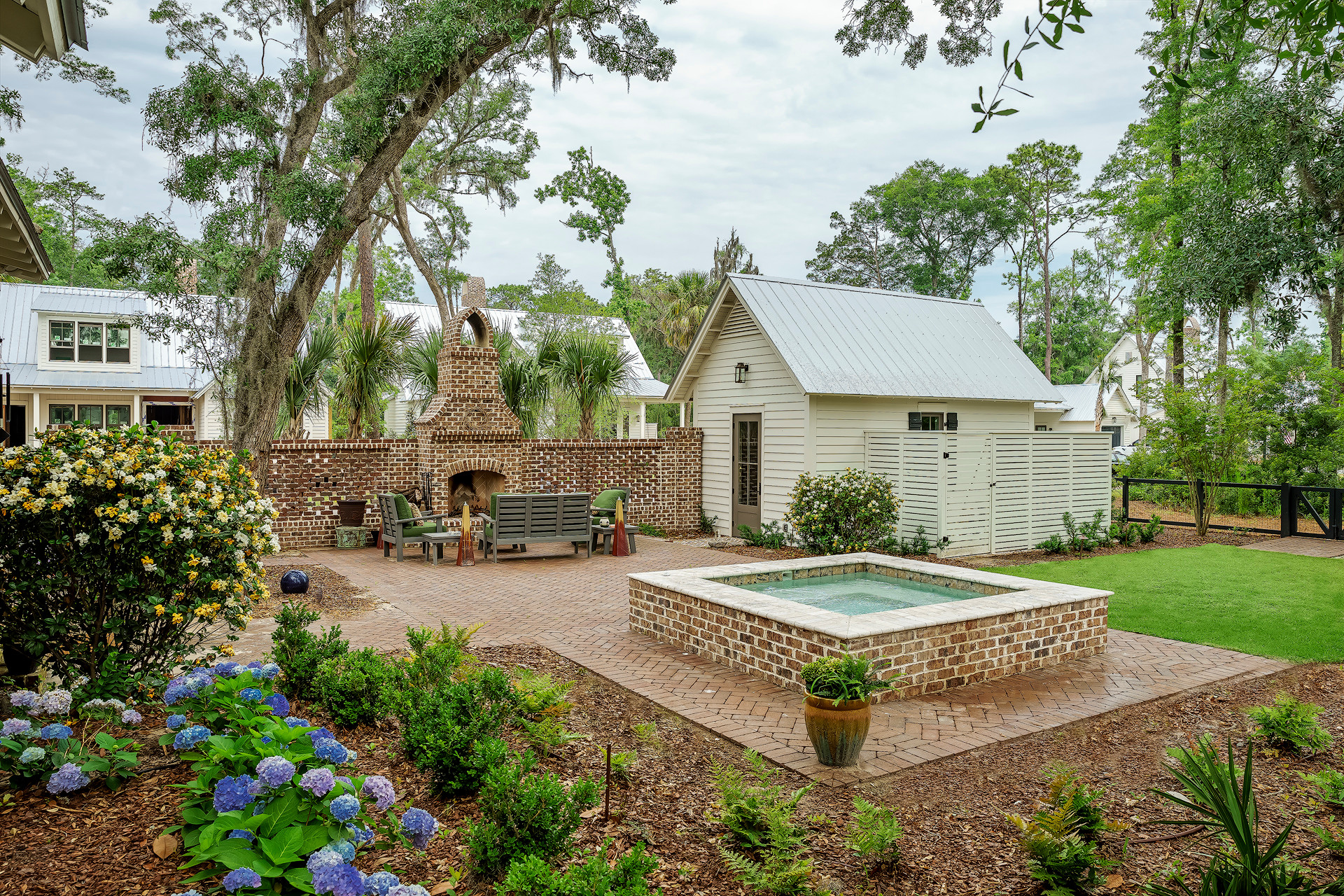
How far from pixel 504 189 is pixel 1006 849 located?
21.4 meters

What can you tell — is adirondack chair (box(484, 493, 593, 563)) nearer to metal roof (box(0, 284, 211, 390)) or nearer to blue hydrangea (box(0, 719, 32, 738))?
blue hydrangea (box(0, 719, 32, 738))

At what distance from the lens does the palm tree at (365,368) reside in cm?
1508

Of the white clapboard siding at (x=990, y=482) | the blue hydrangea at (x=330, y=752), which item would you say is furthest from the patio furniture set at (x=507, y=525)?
the blue hydrangea at (x=330, y=752)

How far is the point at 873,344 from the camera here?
1538cm

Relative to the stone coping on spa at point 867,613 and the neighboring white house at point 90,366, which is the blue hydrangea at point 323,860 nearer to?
the stone coping on spa at point 867,613

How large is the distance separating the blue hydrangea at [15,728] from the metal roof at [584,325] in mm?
20750

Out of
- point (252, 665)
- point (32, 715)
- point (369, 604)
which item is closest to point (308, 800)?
point (252, 665)

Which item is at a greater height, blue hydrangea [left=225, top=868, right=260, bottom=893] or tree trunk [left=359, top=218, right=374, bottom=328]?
tree trunk [left=359, top=218, right=374, bottom=328]

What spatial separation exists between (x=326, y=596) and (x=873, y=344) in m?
10.5

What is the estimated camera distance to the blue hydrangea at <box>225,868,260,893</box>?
238 cm

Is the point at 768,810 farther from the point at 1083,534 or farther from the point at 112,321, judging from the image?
the point at 112,321

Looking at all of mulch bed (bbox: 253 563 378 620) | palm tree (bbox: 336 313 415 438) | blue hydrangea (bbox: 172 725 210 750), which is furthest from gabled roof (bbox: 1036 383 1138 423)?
blue hydrangea (bbox: 172 725 210 750)

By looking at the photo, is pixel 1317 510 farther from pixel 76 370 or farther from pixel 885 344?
pixel 76 370

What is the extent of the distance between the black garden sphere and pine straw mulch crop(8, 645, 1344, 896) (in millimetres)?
5047
